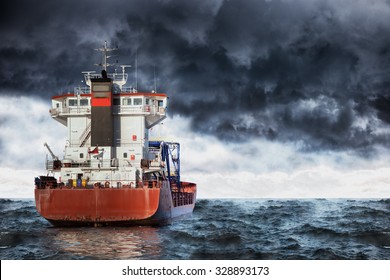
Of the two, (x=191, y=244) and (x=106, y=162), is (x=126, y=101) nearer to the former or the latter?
(x=106, y=162)

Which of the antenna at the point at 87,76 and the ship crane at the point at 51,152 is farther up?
the antenna at the point at 87,76

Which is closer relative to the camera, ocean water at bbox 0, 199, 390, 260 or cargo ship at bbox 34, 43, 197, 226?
ocean water at bbox 0, 199, 390, 260

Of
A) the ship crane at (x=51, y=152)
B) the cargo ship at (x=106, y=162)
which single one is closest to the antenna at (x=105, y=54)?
the cargo ship at (x=106, y=162)

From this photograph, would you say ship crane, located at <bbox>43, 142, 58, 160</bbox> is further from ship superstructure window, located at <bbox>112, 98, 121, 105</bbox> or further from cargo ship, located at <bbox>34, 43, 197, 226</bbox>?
ship superstructure window, located at <bbox>112, 98, 121, 105</bbox>

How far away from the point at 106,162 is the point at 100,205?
14.1 feet

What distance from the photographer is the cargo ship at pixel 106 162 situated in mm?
33188

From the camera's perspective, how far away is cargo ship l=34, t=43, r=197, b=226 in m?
33.2

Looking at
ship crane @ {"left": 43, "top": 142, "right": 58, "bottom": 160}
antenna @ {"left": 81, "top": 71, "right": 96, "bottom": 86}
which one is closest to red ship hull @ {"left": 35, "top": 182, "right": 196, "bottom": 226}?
ship crane @ {"left": 43, "top": 142, "right": 58, "bottom": 160}

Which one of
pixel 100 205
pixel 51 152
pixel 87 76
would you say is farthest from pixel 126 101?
pixel 100 205

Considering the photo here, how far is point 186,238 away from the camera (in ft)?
100

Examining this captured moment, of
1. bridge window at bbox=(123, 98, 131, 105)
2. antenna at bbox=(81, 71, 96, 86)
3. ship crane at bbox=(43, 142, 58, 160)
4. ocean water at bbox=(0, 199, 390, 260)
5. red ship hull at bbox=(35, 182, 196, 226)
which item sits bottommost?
ocean water at bbox=(0, 199, 390, 260)

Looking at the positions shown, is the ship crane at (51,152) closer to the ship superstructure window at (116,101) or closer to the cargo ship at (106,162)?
the cargo ship at (106,162)
